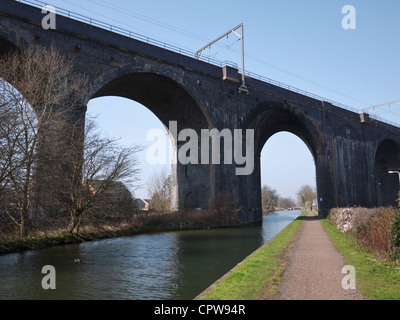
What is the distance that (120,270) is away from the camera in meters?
10.9

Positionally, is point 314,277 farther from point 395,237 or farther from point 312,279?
point 395,237

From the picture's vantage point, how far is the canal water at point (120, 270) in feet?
27.1

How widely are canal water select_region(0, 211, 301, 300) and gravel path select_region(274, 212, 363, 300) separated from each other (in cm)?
234

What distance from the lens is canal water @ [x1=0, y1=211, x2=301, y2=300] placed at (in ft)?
27.1

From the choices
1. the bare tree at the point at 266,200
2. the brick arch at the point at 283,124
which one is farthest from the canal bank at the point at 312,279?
the bare tree at the point at 266,200

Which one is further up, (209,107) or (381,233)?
(209,107)

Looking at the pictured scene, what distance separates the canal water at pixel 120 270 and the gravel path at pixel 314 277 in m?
2.34

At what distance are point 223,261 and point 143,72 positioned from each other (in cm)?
1887

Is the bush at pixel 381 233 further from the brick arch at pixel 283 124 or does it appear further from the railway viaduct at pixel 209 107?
the brick arch at pixel 283 124

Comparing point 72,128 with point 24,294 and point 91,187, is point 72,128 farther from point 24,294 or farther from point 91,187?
point 24,294

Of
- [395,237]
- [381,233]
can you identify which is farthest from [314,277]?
[381,233]

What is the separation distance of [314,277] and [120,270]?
6300 millimetres

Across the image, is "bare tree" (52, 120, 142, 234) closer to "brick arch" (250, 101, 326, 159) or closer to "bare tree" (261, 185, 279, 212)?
"brick arch" (250, 101, 326, 159)

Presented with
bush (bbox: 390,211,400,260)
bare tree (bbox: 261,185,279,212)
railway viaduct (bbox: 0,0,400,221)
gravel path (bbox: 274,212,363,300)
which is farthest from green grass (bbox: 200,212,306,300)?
bare tree (bbox: 261,185,279,212)
